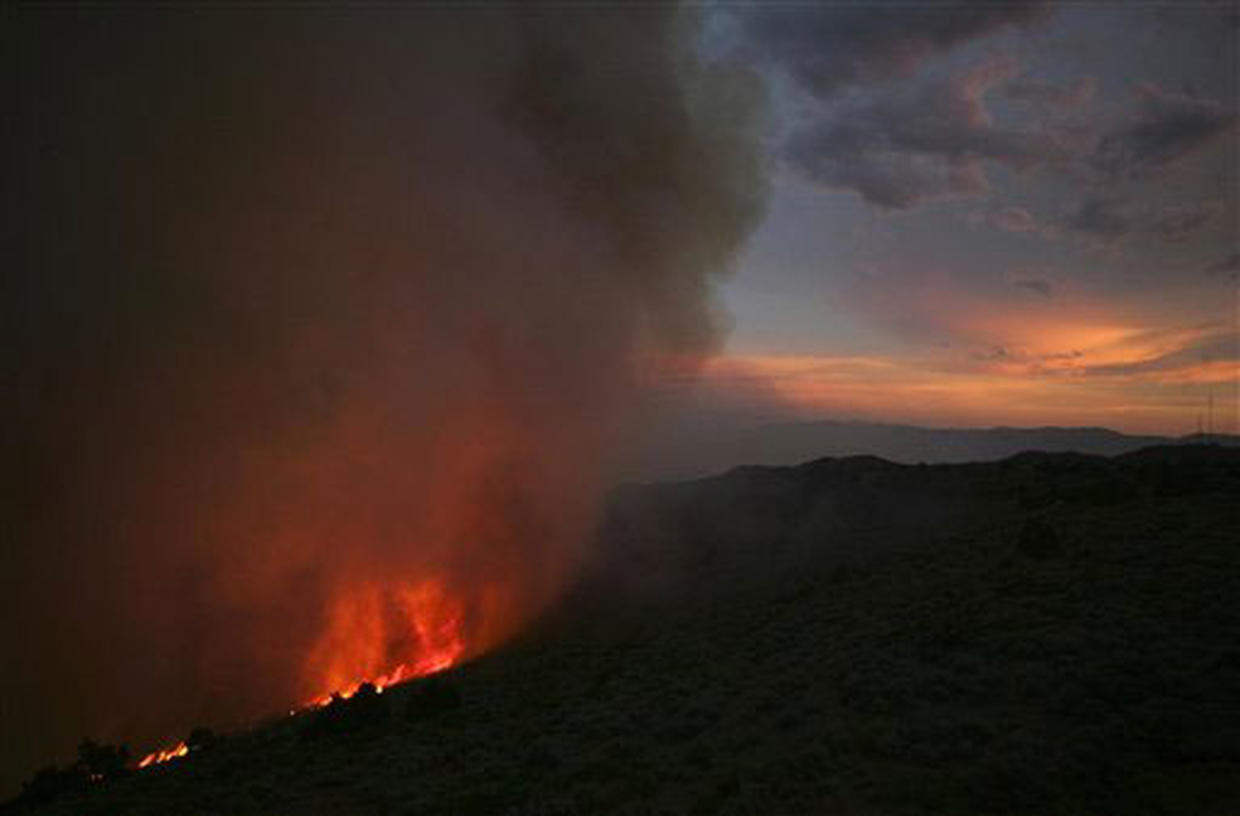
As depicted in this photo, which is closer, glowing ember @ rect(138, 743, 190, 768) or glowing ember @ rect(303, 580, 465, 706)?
glowing ember @ rect(138, 743, 190, 768)

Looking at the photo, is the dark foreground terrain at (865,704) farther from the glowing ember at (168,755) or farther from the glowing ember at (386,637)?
the glowing ember at (386,637)

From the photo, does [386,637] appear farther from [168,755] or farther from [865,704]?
[865,704]

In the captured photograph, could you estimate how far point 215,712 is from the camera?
110 feet

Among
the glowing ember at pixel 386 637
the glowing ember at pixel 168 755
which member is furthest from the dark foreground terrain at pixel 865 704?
the glowing ember at pixel 386 637

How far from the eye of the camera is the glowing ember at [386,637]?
3017 centimetres

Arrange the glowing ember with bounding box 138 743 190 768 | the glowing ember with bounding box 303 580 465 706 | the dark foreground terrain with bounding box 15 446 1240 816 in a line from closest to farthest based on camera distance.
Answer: the dark foreground terrain with bounding box 15 446 1240 816 → the glowing ember with bounding box 138 743 190 768 → the glowing ember with bounding box 303 580 465 706

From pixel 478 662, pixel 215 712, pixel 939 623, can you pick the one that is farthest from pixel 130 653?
pixel 939 623

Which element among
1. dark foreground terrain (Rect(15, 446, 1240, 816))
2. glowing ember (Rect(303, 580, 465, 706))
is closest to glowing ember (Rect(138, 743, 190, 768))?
dark foreground terrain (Rect(15, 446, 1240, 816))

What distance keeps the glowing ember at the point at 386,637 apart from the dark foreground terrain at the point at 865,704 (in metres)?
7.97

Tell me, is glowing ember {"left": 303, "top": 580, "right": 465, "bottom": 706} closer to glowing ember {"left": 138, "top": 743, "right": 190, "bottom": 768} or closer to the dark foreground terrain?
glowing ember {"left": 138, "top": 743, "right": 190, "bottom": 768}

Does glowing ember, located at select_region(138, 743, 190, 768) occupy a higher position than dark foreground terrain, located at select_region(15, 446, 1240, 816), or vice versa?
dark foreground terrain, located at select_region(15, 446, 1240, 816)

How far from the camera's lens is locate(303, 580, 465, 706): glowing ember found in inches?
1188

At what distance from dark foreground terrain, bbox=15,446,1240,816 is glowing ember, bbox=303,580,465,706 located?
7.97 meters

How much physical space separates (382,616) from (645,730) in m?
24.7
